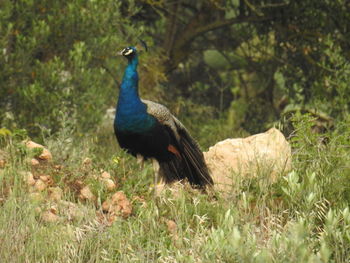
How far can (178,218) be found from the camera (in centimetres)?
643

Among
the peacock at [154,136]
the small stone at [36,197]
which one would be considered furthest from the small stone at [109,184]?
the peacock at [154,136]

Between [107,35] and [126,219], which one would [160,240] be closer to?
[126,219]

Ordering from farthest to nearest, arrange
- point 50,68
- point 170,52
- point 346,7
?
1. point 170,52
2. point 346,7
3. point 50,68

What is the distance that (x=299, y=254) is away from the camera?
489 centimetres

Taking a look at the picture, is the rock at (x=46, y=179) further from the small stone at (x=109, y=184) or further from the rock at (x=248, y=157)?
the rock at (x=248, y=157)

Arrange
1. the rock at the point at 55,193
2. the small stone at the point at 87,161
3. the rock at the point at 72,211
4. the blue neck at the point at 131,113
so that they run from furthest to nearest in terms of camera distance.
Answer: the blue neck at the point at 131,113 → the small stone at the point at 87,161 → the rock at the point at 55,193 → the rock at the point at 72,211

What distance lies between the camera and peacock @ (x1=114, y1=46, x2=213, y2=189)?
8922mm

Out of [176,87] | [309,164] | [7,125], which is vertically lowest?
[176,87]

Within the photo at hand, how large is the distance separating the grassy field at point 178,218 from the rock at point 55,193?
Answer: 0.05 meters

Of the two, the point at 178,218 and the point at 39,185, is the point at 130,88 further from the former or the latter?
the point at 178,218

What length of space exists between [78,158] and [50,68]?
8.65 ft

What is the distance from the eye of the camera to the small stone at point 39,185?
7.31 metres

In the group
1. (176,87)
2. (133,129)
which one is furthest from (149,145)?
(176,87)

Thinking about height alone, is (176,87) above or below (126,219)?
below
